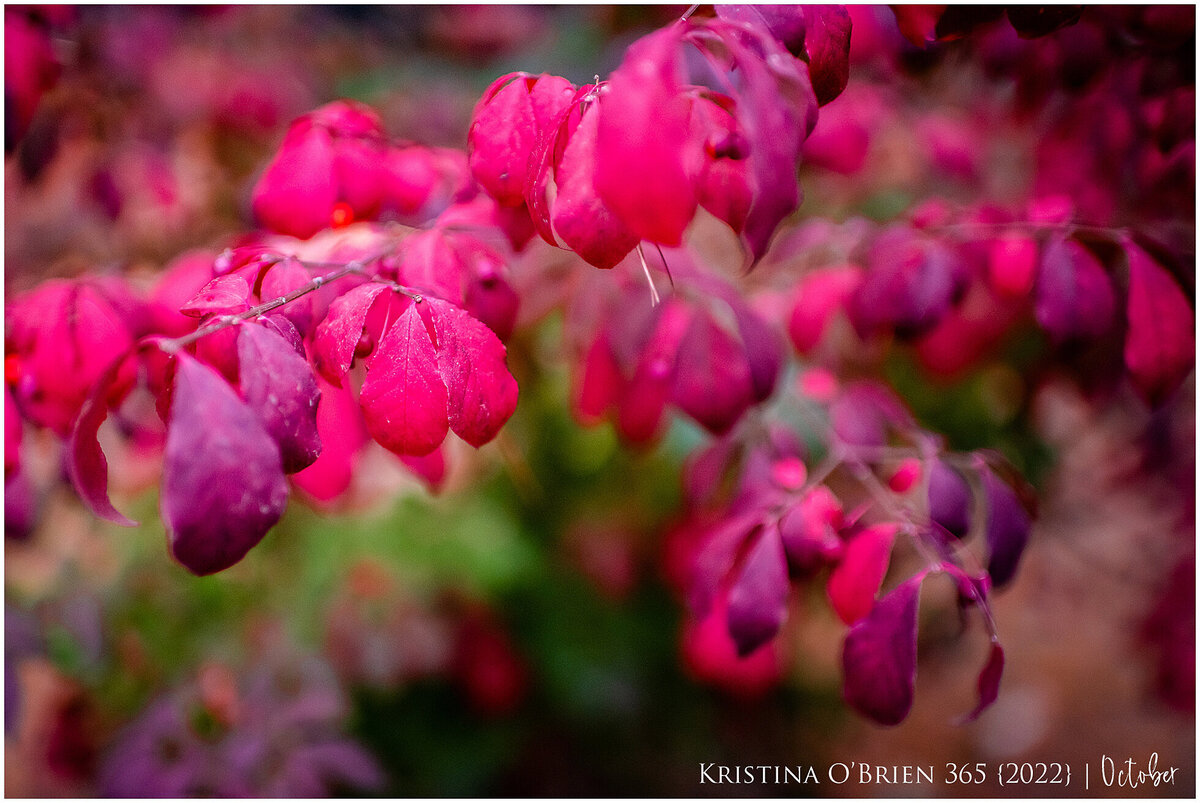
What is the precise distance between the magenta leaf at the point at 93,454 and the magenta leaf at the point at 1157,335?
1054 millimetres

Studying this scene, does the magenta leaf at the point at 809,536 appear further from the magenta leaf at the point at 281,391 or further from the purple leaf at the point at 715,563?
the magenta leaf at the point at 281,391

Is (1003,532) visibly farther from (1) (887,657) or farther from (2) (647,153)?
(2) (647,153)

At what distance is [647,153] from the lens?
465 mm

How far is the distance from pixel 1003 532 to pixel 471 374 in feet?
2.22

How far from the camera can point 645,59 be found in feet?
1.60

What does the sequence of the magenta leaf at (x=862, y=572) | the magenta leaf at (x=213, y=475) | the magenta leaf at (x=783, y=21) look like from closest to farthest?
the magenta leaf at (x=213, y=475) → the magenta leaf at (x=783, y=21) → the magenta leaf at (x=862, y=572)

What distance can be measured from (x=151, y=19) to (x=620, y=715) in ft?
7.45

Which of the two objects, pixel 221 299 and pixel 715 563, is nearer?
pixel 221 299

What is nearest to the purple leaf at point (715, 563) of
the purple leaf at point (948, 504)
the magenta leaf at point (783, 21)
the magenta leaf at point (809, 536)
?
the magenta leaf at point (809, 536)

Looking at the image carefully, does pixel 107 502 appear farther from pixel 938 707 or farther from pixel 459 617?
pixel 938 707

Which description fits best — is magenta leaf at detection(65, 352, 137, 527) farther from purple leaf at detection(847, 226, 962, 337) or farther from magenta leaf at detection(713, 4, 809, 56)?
purple leaf at detection(847, 226, 962, 337)

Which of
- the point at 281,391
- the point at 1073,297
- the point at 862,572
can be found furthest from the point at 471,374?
the point at 1073,297

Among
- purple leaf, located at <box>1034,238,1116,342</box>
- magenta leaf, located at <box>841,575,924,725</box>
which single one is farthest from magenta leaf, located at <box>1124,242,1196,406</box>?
magenta leaf, located at <box>841,575,924,725</box>

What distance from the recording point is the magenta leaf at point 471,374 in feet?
1.99
